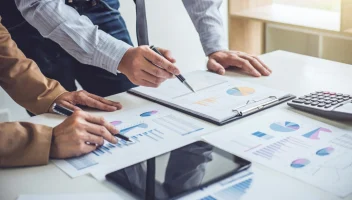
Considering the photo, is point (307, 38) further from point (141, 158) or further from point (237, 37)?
point (141, 158)

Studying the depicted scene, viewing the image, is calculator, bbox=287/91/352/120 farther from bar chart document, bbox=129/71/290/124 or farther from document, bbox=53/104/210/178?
document, bbox=53/104/210/178

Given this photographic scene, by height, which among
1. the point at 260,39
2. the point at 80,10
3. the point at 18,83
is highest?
the point at 80,10

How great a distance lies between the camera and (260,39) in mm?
2547

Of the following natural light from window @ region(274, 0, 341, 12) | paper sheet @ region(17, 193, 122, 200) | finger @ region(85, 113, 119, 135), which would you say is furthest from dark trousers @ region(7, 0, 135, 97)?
natural light from window @ region(274, 0, 341, 12)

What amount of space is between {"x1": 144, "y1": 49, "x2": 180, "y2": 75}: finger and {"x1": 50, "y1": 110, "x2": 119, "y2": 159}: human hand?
25 centimetres

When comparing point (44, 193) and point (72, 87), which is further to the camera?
point (72, 87)

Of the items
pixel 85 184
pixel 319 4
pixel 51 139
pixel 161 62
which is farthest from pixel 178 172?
pixel 319 4

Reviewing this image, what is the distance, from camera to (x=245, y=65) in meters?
1.47

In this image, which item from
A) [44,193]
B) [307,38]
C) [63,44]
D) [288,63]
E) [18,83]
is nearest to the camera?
[44,193]

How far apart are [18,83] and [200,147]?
54cm

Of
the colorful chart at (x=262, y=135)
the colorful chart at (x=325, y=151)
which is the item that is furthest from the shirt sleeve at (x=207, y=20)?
the colorful chart at (x=325, y=151)

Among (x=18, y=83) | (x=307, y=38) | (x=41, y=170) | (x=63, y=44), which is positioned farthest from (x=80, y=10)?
(x=307, y=38)

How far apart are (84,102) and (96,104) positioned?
4 centimetres

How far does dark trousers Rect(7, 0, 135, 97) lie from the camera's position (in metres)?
1.63
